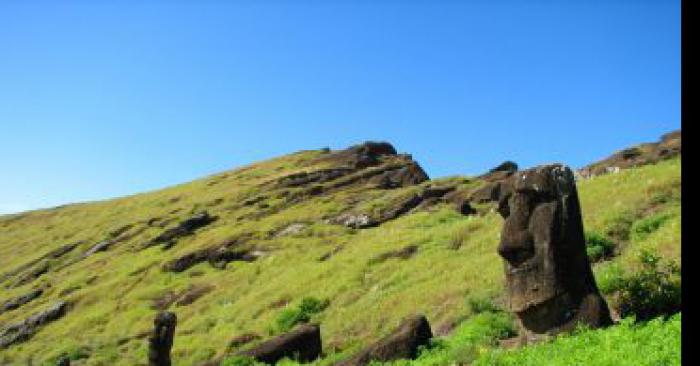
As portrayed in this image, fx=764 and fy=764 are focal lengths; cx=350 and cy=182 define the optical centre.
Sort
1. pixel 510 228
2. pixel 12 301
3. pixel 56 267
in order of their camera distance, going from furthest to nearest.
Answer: pixel 56 267, pixel 12 301, pixel 510 228

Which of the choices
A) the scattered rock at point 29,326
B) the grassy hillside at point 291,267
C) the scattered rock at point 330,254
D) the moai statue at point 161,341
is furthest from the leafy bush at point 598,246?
the scattered rock at point 29,326

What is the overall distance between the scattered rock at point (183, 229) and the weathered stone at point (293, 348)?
5233 centimetres

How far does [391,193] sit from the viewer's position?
7275cm

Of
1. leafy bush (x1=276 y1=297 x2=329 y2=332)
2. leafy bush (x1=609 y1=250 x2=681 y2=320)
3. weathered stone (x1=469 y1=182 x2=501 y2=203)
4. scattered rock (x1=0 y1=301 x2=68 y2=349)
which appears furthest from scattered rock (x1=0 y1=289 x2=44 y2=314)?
leafy bush (x1=609 y1=250 x2=681 y2=320)

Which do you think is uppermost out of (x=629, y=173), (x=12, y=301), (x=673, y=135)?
(x=673, y=135)

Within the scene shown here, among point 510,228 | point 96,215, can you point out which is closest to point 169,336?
point 510,228

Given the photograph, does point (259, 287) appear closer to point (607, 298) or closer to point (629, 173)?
point (629, 173)

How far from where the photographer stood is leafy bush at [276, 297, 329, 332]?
3531 cm

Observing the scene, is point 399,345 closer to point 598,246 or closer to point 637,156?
point 598,246

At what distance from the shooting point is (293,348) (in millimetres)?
26672

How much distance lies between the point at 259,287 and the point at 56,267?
144 feet

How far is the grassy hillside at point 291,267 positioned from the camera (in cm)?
2933

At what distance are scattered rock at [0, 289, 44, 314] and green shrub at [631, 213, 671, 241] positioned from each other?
58.8 metres
